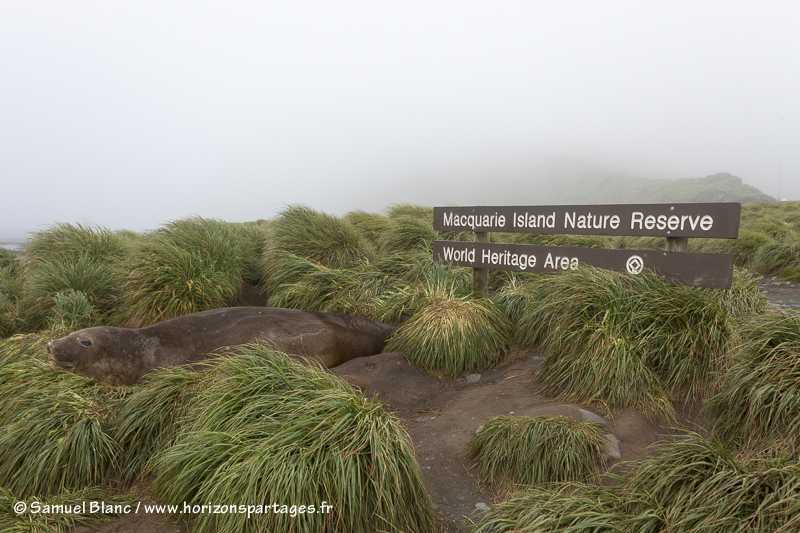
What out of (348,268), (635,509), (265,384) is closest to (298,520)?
(265,384)

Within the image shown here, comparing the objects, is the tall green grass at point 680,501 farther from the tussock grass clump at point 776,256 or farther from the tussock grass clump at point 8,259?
the tussock grass clump at point 8,259

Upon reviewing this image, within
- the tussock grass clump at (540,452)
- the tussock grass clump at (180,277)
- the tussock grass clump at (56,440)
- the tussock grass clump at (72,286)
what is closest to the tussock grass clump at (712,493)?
the tussock grass clump at (540,452)

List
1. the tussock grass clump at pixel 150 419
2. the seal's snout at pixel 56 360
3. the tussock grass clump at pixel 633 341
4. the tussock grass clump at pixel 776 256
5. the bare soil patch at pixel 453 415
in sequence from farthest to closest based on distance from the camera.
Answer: the tussock grass clump at pixel 776 256, the seal's snout at pixel 56 360, the tussock grass clump at pixel 633 341, the tussock grass clump at pixel 150 419, the bare soil patch at pixel 453 415

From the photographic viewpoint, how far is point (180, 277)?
631cm

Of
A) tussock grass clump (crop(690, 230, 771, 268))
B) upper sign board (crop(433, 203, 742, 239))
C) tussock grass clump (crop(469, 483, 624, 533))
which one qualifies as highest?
upper sign board (crop(433, 203, 742, 239))

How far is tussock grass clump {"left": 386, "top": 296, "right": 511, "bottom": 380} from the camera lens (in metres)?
5.18

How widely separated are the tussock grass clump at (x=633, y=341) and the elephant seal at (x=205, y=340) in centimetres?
233

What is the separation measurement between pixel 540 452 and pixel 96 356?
3965 mm

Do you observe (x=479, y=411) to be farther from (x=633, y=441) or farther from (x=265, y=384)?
(x=265, y=384)

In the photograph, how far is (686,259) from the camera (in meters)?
4.63

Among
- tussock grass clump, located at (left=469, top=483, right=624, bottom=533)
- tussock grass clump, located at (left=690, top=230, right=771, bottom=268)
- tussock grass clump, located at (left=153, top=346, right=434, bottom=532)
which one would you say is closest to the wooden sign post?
tussock grass clump, located at (left=469, top=483, right=624, bottom=533)

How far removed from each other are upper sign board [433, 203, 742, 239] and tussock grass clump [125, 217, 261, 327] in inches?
129

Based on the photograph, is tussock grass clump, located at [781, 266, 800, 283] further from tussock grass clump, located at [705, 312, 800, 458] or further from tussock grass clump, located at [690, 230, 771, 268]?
tussock grass clump, located at [705, 312, 800, 458]

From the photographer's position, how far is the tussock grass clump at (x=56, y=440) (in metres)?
3.18
